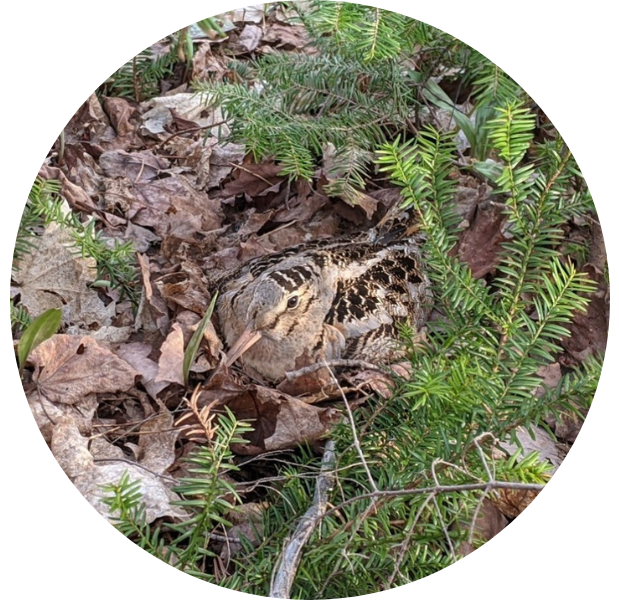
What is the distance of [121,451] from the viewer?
7.06ft

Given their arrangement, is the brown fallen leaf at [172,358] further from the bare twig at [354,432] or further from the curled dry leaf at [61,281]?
the bare twig at [354,432]

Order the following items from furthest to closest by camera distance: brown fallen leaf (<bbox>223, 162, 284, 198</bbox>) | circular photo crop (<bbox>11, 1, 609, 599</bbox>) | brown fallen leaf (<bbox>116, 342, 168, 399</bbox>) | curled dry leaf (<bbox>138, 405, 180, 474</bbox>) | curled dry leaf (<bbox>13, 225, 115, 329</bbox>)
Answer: brown fallen leaf (<bbox>223, 162, 284, 198</bbox>) < curled dry leaf (<bbox>13, 225, 115, 329</bbox>) < brown fallen leaf (<bbox>116, 342, 168, 399</bbox>) < curled dry leaf (<bbox>138, 405, 180, 474</bbox>) < circular photo crop (<bbox>11, 1, 609, 599</bbox>)

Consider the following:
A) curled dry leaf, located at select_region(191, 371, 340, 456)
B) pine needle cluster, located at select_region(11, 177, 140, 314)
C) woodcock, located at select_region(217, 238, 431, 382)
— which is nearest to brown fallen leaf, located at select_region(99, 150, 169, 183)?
pine needle cluster, located at select_region(11, 177, 140, 314)

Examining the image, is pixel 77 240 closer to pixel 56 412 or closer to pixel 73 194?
pixel 73 194

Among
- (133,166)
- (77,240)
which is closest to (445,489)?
(77,240)

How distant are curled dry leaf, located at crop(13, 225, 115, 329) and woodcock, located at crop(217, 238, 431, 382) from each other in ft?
1.10

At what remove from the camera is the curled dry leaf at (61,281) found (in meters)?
2.34

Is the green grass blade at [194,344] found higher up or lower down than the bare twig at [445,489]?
higher up

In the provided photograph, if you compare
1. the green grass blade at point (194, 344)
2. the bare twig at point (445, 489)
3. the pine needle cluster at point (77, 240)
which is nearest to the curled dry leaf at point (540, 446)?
the bare twig at point (445, 489)

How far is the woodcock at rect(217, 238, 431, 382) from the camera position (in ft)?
7.84

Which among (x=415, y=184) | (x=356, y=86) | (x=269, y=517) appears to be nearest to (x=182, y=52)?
(x=356, y=86)

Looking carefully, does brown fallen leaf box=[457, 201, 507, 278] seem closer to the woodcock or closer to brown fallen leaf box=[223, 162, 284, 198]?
the woodcock

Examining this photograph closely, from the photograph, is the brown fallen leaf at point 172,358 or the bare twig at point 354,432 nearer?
the bare twig at point 354,432

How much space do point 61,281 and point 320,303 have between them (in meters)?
0.69
